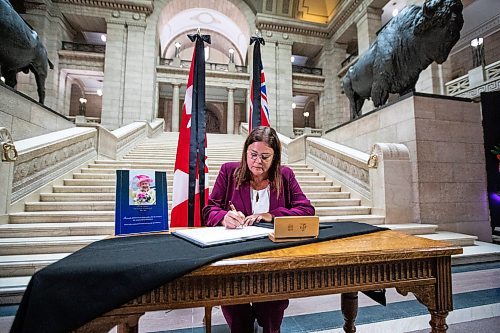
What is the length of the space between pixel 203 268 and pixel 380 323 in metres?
2.04

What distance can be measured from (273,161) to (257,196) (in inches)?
11.1

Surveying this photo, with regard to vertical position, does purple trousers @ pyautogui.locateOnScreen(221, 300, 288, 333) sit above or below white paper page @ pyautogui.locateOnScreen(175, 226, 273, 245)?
below

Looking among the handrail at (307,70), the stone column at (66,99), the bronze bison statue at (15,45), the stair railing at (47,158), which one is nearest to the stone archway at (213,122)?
the handrail at (307,70)

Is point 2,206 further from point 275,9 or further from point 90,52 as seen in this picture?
point 275,9

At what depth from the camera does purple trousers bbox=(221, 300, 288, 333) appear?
1582 mm

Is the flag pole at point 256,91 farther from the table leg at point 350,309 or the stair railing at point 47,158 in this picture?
the stair railing at point 47,158

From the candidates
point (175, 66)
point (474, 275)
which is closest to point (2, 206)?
point (474, 275)

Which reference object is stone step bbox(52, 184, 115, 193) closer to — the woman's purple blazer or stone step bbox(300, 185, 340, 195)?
the woman's purple blazer

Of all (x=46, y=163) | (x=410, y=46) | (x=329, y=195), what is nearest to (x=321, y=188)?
(x=329, y=195)

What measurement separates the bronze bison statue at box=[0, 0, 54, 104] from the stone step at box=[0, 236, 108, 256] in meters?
4.36

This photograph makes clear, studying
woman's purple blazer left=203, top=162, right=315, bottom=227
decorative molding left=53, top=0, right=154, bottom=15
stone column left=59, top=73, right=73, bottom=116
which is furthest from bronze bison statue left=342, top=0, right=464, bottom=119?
stone column left=59, top=73, right=73, bottom=116

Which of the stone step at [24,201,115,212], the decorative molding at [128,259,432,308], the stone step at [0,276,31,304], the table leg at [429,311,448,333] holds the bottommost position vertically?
the stone step at [0,276,31,304]

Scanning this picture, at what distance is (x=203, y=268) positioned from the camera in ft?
2.98

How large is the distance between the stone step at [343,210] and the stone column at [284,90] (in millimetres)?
11392
